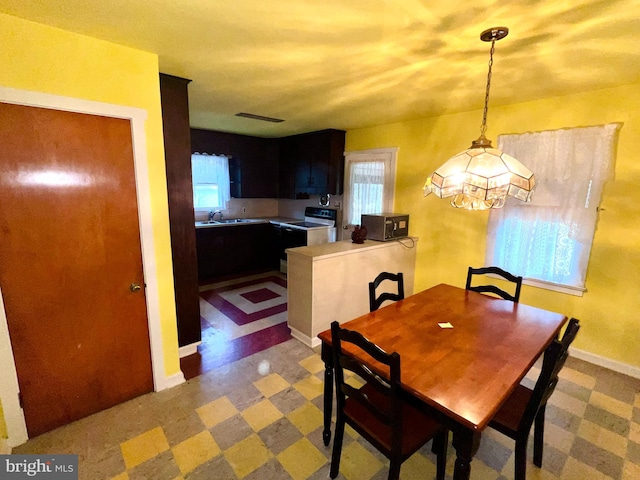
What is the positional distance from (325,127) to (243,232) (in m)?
2.19

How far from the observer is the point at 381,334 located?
175 centimetres

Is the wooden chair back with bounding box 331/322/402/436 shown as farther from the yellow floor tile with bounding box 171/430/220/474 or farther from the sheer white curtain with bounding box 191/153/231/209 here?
the sheer white curtain with bounding box 191/153/231/209

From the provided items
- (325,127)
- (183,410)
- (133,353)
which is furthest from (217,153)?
(183,410)

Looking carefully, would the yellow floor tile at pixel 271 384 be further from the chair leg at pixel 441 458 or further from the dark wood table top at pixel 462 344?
the chair leg at pixel 441 458

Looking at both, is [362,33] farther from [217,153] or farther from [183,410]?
[217,153]

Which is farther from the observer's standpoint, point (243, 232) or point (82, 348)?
point (243, 232)

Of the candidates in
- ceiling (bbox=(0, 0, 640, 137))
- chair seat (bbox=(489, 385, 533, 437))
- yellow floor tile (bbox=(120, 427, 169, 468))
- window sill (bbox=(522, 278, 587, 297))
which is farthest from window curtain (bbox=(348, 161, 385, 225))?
yellow floor tile (bbox=(120, 427, 169, 468))

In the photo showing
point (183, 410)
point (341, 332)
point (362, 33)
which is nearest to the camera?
point (341, 332)

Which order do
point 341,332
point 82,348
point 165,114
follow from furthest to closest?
1. point 165,114
2. point 82,348
3. point 341,332

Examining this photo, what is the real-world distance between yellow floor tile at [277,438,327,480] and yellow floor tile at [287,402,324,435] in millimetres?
105

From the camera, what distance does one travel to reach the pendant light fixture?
1.53 meters

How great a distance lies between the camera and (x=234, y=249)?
5.03m

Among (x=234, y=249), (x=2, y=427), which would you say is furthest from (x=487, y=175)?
(x=234, y=249)

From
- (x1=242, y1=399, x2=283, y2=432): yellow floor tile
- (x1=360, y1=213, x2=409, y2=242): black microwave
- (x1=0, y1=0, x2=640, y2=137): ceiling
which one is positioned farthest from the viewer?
(x1=360, y1=213, x2=409, y2=242): black microwave
